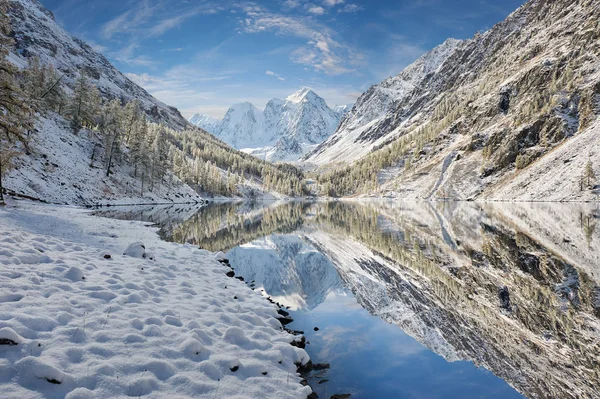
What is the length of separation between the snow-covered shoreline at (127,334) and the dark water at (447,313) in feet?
7.99

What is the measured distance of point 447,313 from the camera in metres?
15.1

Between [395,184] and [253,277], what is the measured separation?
177530mm

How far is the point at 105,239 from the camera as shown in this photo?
2119cm

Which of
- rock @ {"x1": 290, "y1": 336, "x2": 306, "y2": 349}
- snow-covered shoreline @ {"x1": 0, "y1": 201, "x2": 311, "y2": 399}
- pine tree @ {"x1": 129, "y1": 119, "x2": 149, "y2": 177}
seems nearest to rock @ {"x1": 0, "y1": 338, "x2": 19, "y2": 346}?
snow-covered shoreline @ {"x1": 0, "y1": 201, "x2": 311, "y2": 399}

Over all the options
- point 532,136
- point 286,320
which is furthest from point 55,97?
point 532,136

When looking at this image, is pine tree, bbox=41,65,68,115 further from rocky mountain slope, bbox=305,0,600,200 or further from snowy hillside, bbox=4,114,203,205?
rocky mountain slope, bbox=305,0,600,200

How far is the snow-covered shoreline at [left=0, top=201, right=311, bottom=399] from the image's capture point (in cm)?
648

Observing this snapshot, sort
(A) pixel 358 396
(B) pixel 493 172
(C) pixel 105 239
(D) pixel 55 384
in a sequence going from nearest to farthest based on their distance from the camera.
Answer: (D) pixel 55 384 < (A) pixel 358 396 < (C) pixel 105 239 < (B) pixel 493 172

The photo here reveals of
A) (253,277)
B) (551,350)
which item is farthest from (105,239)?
(551,350)


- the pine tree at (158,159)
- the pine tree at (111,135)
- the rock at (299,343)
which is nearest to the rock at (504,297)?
the rock at (299,343)

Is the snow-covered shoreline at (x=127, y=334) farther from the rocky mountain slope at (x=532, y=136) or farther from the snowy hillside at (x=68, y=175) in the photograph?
the rocky mountain slope at (x=532, y=136)

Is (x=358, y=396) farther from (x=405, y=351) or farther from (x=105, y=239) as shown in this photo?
(x=105, y=239)

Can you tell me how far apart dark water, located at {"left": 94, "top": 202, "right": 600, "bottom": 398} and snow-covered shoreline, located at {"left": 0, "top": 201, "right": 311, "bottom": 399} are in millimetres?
2436

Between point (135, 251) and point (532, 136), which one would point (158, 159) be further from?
Result: point (532, 136)
